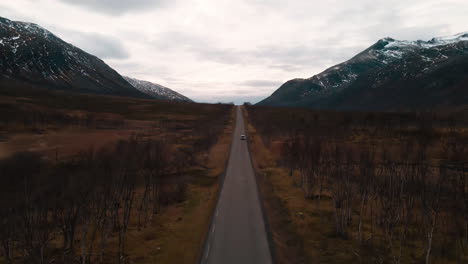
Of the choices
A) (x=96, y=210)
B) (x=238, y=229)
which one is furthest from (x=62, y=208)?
(x=238, y=229)

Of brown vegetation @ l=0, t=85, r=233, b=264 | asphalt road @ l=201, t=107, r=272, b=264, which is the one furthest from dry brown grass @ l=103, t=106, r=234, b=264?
asphalt road @ l=201, t=107, r=272, b=264

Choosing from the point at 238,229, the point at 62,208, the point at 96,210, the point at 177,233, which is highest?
the point at 62,208

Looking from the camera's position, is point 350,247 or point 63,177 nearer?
point 63,177

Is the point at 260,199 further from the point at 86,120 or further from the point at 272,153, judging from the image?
the point at 86,120

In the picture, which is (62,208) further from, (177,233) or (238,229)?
(238,229)

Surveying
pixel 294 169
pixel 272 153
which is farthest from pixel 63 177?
pixel 272 153

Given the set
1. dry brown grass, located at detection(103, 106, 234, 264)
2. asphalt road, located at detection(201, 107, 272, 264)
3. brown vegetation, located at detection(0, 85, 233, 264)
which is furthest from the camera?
dry brown grass, located at detection(103, 106, 234, 264)

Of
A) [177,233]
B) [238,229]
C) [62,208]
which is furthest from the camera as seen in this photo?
[177,233]

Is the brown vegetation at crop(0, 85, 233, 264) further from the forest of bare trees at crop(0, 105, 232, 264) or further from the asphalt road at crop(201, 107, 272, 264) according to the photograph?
the asphalt road at crop(201, 107, 272, 264)

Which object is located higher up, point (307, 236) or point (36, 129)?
point (36, 129)
